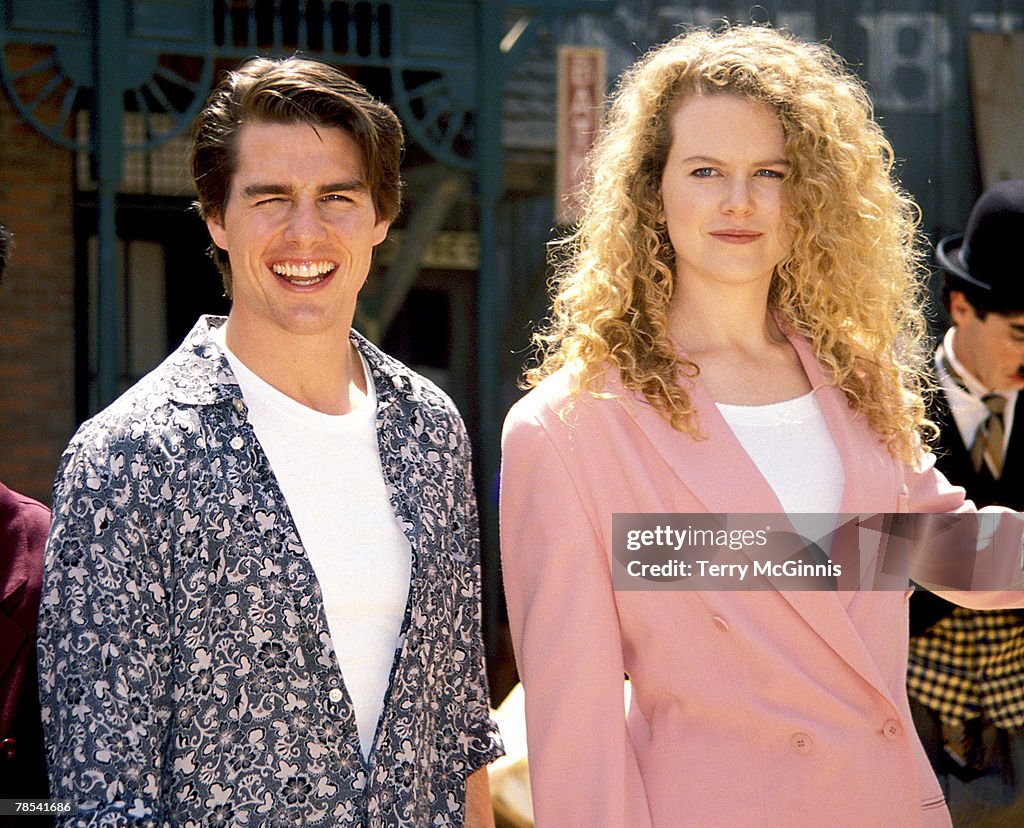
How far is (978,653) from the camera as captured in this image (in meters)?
3.70

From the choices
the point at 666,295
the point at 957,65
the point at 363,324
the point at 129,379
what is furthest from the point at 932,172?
the point at 666,295

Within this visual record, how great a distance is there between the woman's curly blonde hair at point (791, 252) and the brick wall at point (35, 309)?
4.61 m

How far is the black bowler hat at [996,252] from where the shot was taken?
389cm

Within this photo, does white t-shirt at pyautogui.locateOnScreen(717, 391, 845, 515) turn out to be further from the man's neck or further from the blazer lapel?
the man's neck

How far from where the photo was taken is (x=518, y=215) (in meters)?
7.62

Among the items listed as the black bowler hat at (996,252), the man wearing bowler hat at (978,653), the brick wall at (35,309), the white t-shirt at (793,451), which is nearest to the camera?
the white t-shirt at (793,451)

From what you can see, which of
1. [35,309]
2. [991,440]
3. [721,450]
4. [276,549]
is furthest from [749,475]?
[35,309]

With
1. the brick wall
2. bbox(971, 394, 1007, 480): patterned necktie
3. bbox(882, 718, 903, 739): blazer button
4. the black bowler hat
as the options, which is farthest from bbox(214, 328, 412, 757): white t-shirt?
the brick wall

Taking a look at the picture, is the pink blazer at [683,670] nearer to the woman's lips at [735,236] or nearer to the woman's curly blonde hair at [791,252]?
the woman's curly blonde hair at [791,252]

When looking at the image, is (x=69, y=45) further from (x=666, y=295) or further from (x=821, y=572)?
(x=821, y=572)

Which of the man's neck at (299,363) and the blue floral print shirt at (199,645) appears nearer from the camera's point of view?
the blue floral print shirt at (199,645)

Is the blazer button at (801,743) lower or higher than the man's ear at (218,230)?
lower

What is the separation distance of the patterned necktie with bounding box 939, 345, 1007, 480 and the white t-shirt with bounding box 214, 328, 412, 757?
1.75m

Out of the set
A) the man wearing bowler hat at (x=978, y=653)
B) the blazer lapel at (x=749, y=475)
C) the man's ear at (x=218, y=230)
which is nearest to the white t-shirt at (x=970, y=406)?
the man wearing bowler hat at (x=978, y=653)
